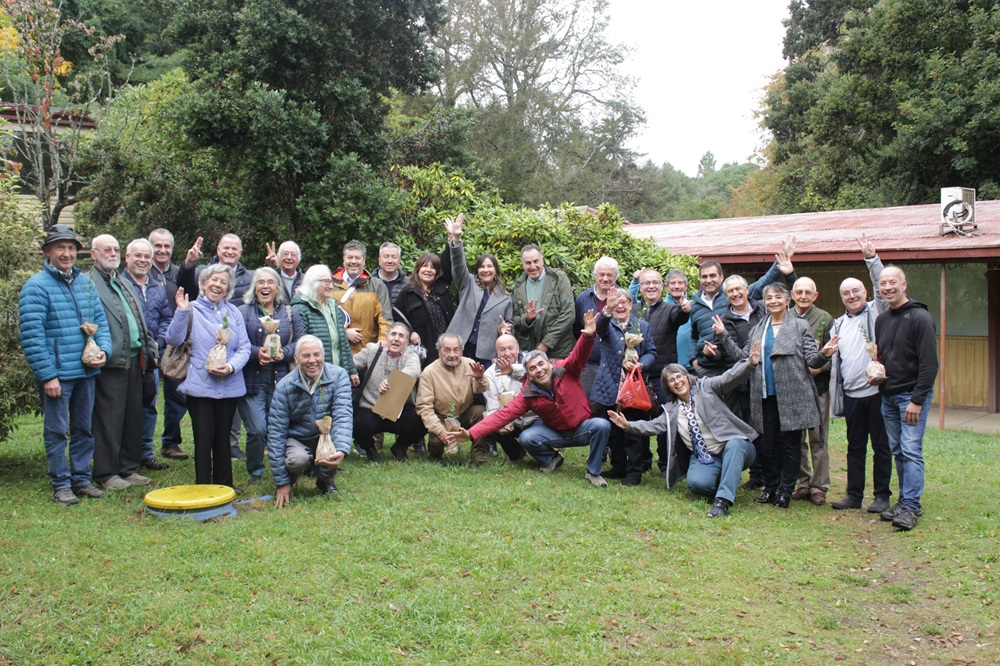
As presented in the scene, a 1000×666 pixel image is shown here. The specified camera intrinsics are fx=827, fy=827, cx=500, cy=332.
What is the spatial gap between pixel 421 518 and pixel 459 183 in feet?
17.3

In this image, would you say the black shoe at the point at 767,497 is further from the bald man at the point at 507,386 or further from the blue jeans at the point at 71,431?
the blue jeans at the point at 71,431

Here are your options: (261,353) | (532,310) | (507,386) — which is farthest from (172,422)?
(532,310)

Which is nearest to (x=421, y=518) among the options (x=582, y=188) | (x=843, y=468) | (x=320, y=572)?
(x=320, y=572)

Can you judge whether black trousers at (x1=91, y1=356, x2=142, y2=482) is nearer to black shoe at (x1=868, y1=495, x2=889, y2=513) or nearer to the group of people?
the group of people

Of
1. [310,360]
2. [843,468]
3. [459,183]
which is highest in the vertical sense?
[459,183]

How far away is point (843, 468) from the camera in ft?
27.8

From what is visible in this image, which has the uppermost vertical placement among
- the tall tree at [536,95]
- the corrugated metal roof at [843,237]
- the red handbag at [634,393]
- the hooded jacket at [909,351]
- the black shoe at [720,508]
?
the tall tree at [536,95]

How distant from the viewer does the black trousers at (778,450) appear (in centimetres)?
641

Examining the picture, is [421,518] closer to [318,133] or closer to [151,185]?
[318,133]

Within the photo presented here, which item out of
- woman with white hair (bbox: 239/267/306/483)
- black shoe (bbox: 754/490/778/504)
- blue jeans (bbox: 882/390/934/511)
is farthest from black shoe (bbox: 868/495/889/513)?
woman with white hair (bbox: 239/267/306/483)

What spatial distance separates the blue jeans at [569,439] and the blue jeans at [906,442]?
7.10ft

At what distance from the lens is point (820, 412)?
21.4 feet

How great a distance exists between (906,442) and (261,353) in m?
4.83

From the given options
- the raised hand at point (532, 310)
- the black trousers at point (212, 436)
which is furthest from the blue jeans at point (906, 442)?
the black trousers at point (212, 436)
